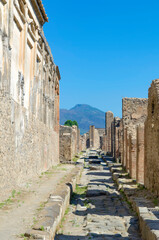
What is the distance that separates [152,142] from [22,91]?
4.01 m

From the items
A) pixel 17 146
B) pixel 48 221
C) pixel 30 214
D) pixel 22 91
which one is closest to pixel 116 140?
pixel 22 91

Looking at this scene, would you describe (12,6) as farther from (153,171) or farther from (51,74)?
(51,74)

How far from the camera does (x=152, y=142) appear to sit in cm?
959

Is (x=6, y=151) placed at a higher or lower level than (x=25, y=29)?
lower

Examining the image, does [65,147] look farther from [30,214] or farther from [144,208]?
[30,214]

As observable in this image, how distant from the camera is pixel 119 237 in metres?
5.82

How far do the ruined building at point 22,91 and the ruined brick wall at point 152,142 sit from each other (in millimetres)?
3391

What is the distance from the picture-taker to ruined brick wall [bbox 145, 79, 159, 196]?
887 centimetres

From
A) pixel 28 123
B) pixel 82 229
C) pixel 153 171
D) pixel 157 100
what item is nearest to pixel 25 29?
pixel 28 123

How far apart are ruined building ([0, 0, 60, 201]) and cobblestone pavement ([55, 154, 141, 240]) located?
5.18 ft

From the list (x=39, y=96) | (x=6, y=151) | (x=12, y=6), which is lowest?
(x=6, y=151)

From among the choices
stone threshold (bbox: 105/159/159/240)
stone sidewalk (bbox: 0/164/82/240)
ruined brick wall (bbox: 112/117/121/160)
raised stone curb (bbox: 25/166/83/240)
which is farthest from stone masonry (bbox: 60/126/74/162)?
raised stone curb (bbox: 25/166/83/240)

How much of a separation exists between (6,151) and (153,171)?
383cm

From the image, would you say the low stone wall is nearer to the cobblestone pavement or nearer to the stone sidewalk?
the stone sidewalk
